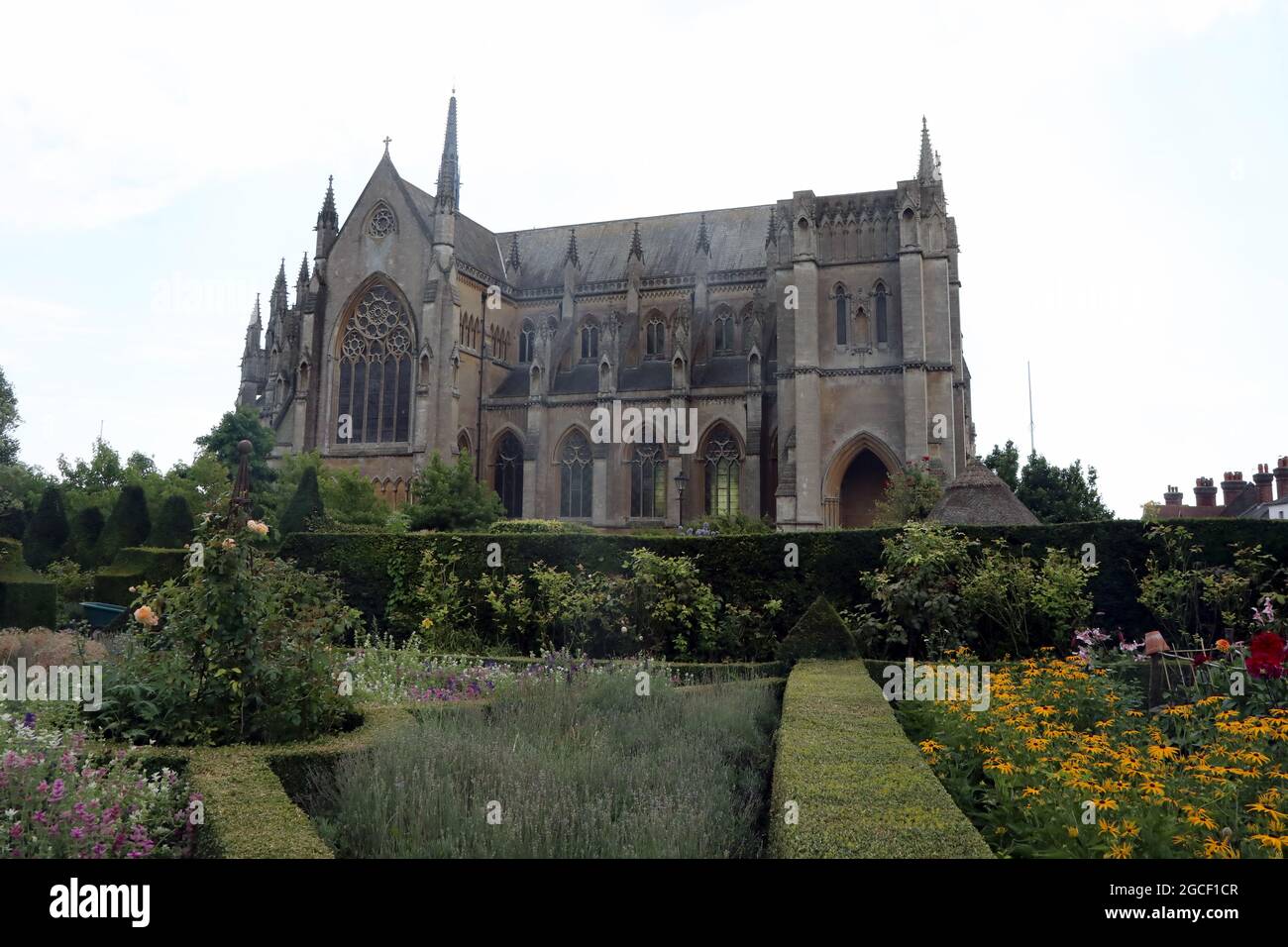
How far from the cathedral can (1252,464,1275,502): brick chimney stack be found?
45.1ft

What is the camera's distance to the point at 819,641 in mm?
10180

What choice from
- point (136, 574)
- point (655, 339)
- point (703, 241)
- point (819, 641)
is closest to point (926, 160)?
point (703, 241)

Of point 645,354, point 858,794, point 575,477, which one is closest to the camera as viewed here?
point 858,794

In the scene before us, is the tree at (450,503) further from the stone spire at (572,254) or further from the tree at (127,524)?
the stone spire at (572,254)

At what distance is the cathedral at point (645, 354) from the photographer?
98.5 ft

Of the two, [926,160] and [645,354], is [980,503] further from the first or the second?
[645,354]

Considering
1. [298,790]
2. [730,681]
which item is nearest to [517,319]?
[730,681]

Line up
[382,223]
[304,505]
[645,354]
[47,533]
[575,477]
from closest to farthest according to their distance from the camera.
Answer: [304,505], [47,533], [575,477], [382,223], [645,354]

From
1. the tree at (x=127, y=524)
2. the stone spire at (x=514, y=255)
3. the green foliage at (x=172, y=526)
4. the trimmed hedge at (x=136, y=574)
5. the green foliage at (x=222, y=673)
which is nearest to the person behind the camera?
the green foliage at (x=222, y=673)

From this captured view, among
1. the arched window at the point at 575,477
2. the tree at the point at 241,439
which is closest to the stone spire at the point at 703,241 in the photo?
the arched window at the point at 575,477

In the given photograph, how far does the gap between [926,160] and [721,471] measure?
1367 cm

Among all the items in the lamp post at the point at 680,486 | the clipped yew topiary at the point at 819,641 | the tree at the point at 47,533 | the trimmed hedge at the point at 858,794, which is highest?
the lamp post at the point at 680,486

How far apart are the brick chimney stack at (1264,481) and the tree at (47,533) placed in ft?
153

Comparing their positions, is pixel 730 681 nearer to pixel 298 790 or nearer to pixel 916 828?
pixel 298 790
